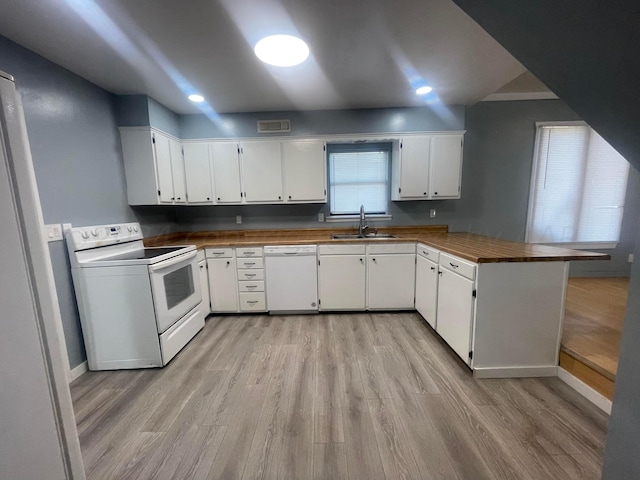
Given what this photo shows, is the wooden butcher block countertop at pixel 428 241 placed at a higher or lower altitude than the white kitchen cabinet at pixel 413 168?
lower

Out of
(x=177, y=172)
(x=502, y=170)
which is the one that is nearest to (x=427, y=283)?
(x=502, y=170)

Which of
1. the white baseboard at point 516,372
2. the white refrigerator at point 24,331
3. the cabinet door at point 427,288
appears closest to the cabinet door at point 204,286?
the white refrigerator at point 24,331

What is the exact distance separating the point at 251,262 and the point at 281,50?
2.02 metres

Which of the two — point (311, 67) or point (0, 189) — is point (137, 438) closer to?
point (0, 189)

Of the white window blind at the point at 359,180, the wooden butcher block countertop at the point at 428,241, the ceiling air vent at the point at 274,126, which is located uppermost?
the ceiling air vent at the point at 274,126

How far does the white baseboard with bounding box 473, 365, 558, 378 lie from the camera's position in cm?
182

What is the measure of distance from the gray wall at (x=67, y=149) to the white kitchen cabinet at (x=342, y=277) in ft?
7.06

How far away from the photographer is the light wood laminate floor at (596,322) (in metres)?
1.66

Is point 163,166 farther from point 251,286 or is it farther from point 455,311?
point 455,311

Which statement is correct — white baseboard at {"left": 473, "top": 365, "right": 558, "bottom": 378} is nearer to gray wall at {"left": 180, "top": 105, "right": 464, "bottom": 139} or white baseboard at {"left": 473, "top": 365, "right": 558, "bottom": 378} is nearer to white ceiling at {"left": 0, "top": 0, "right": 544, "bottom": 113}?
white ceiling at {"left": 0, "top": 0, "right": 544, "bottom": 113}

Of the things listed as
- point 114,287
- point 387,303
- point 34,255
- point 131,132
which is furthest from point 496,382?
point 131,132

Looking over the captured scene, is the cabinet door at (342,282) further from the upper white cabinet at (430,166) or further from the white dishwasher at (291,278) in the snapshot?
the upper white cabinet at (430,166)

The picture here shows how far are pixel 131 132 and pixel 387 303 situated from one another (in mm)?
3294

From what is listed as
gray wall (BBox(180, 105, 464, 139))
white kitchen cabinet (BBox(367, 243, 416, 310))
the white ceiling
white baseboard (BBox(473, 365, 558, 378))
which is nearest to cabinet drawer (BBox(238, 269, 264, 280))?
white kitchen cabinet (BBox(367, 243, 416, 310))
